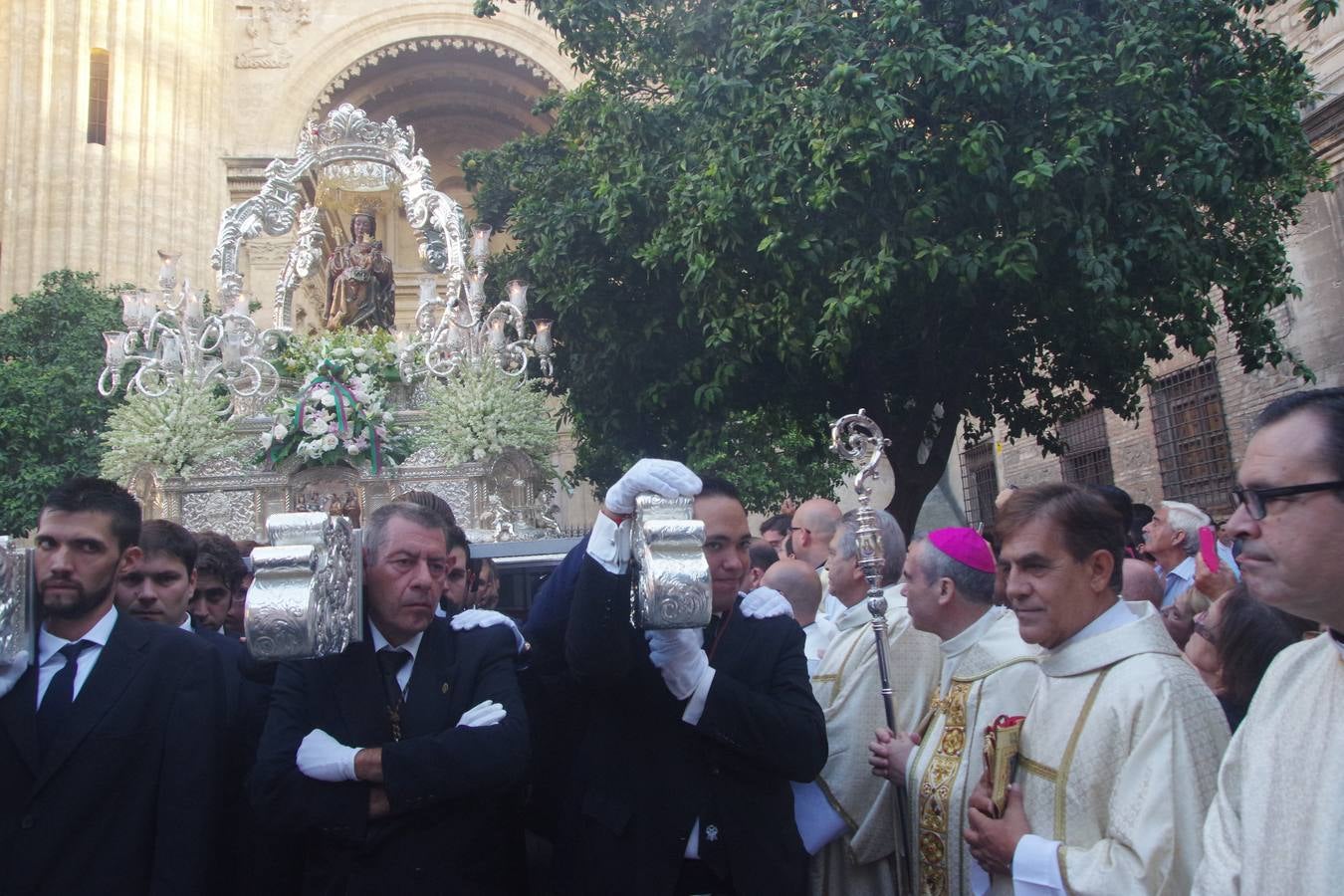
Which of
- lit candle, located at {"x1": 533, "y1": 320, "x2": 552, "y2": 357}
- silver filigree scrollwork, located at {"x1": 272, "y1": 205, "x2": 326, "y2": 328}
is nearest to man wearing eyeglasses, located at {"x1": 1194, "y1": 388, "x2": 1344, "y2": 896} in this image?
lit candle, located at {"x1": 533, "y1": 320, "x2": 552, "y2": 357}

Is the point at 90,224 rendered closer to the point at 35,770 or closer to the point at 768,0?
the point at 768,0

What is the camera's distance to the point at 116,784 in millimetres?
2822

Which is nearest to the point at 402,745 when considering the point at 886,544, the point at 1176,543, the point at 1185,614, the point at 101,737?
the point at 101,737

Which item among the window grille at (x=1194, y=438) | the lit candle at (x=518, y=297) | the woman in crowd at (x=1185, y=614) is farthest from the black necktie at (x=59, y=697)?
the window grille at (x=1194, y=438)

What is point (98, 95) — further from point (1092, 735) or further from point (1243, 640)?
point (1092, 735)

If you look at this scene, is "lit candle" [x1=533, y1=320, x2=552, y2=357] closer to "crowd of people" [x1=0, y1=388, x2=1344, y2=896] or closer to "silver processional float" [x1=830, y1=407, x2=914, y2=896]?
"silver processional float" [x1=830, y1=407, x2=914, y2=896]

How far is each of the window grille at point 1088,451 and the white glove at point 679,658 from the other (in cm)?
1688

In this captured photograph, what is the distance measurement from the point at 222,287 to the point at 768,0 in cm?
727

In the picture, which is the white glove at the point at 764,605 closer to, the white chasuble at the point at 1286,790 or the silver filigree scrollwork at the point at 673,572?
the silver filigree scrollwork at the point at 673,572

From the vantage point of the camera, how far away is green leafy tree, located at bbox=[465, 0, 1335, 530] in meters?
9.27

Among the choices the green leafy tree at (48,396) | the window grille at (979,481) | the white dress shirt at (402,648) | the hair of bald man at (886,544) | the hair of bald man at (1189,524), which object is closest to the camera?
the white dress shirt at (402,648)

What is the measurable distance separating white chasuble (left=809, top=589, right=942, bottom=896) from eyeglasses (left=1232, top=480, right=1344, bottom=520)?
1870 millimetres

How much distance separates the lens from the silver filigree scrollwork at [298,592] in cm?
232

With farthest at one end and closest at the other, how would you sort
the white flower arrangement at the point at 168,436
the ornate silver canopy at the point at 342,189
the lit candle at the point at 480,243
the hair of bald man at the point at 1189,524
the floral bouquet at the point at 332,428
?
the ornate silver canopy at the point at 342,189, the lit candle at the point at 480,243, the white flower arrangement at the point at 168,436, the floral bouquet at the point at 332,428, the hair of bald man at the point at 1189,524
